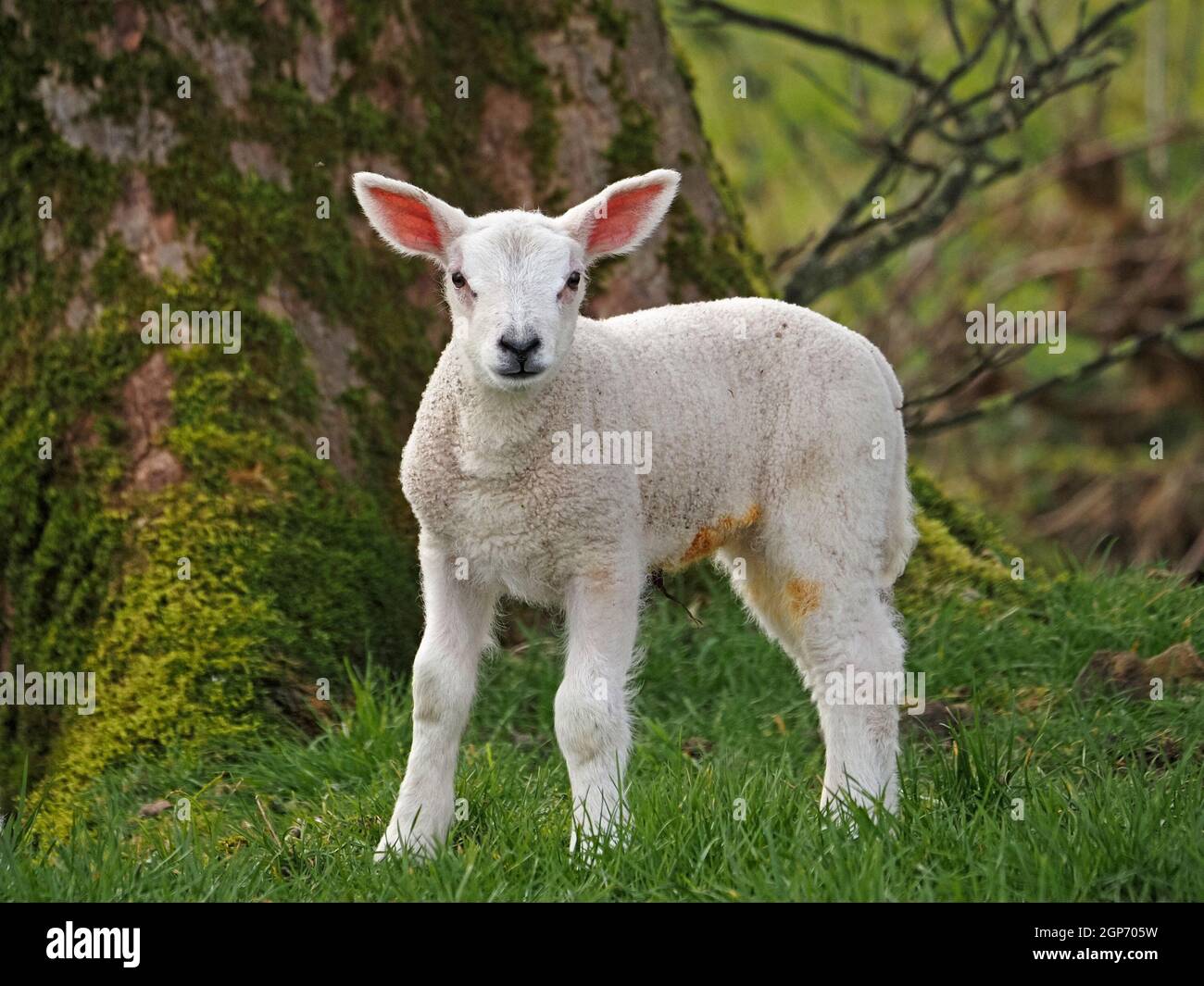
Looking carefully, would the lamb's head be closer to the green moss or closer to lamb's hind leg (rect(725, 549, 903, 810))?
lamb's hind leg (rect(725, 549, 903, 810))

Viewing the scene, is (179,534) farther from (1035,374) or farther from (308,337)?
(1035,374)

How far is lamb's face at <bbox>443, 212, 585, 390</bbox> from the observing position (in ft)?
12.6

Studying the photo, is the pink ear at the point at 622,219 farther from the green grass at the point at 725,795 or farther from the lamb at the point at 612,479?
the green grass at the point at 725,795

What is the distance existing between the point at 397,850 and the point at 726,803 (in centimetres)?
86

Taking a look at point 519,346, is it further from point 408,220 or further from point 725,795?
point 725,795

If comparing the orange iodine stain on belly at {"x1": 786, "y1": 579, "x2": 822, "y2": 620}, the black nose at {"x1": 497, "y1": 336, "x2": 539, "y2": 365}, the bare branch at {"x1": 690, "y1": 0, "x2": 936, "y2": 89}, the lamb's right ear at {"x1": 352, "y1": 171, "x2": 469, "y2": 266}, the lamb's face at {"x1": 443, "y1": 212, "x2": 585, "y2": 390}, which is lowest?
the orange iodine stain on belly at {"x1": 786, "y1": 579, "x2": 822, "y2": 620}

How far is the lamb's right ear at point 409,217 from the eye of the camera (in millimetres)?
4133

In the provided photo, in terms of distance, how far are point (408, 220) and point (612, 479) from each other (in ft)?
2.94

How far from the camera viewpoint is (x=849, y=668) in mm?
4441

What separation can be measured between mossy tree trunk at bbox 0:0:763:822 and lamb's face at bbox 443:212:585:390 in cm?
164

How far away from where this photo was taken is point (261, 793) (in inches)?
186

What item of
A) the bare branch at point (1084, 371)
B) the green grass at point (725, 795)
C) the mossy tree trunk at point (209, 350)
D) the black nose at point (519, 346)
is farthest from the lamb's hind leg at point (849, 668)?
the bare branch at point (1084, 371)

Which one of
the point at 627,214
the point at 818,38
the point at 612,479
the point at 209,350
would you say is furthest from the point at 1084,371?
the point at 209,350

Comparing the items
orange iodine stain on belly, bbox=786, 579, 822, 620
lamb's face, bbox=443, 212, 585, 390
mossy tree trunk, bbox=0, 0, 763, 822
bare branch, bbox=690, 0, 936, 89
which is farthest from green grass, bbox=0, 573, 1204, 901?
bare branch, bbox=690, 0, 936, 89
